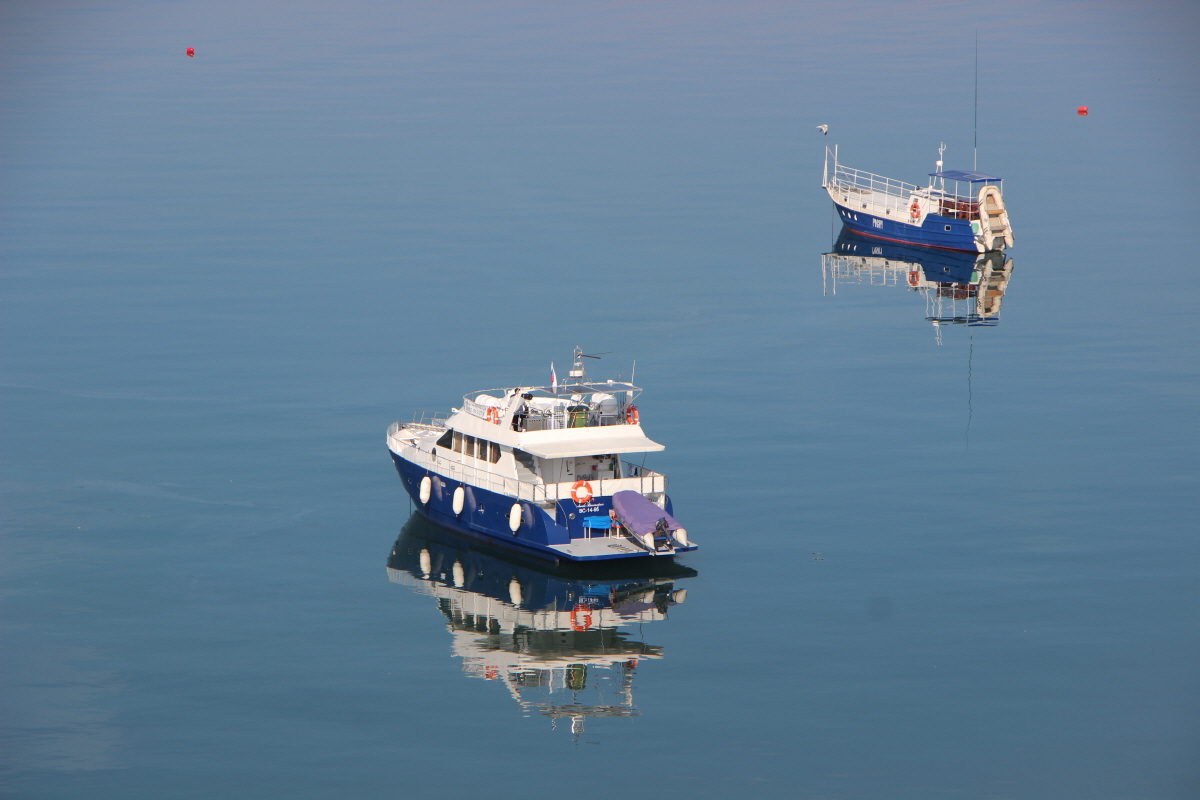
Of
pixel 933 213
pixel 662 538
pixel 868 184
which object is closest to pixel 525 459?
pixel 662 538

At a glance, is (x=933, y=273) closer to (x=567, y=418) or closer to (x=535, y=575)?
(x=567, y=418)

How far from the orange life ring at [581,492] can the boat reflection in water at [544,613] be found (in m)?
2.90

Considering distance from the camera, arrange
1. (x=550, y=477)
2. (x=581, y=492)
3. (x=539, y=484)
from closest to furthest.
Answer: (x=581, y=492)
(x=539, y=484)
(x=550, y=477)

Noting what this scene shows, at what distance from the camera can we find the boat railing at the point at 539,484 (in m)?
71.2

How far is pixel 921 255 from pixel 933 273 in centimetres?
602

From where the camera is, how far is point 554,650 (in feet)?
211

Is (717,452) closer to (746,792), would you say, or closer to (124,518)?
(124,518)

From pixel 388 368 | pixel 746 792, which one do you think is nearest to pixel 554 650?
pixel 746 792

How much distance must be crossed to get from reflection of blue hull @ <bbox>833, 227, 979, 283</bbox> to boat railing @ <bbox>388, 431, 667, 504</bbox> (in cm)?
6047

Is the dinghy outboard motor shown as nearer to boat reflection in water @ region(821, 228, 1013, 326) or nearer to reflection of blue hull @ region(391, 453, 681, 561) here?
reflection of blue hull @ region(391, 453, 681, 561)

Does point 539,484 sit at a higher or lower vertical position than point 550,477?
lower

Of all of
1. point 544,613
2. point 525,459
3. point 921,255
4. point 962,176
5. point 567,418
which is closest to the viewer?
point 544,613

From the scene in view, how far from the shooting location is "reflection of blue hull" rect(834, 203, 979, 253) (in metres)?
134

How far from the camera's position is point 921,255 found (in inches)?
5344
